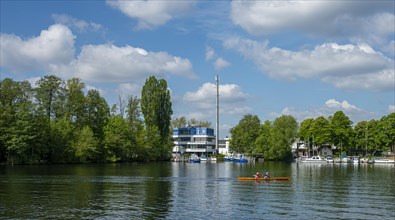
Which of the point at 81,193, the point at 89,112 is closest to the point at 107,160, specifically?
the point at 89,112

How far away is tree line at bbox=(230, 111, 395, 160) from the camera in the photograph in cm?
15250

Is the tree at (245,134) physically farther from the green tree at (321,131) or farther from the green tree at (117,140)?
the green tree at (117,140)

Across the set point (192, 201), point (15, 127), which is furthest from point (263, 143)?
point (192, 201)

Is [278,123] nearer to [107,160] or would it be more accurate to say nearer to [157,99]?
[157,99]

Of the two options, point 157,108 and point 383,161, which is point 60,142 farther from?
point 383,161

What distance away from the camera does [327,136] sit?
157m

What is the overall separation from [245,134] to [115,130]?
62.4 metres

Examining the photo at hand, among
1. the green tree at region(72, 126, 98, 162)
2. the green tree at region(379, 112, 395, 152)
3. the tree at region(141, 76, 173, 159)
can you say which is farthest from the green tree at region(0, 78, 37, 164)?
the green tree at region(379, 112, 395, 152)

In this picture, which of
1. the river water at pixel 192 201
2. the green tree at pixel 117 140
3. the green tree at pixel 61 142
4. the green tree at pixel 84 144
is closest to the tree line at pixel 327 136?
the green tree at pixel 117 140

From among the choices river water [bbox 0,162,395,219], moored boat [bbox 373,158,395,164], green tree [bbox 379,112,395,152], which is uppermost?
green tree [bbox 379,112,395,152]

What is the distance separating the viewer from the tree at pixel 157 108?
483 ft

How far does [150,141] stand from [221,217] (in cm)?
11172

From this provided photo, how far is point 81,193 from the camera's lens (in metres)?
46.7

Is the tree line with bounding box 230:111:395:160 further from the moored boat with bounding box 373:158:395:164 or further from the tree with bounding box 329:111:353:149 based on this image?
the moored boat with bounding box 373:158:395:164
